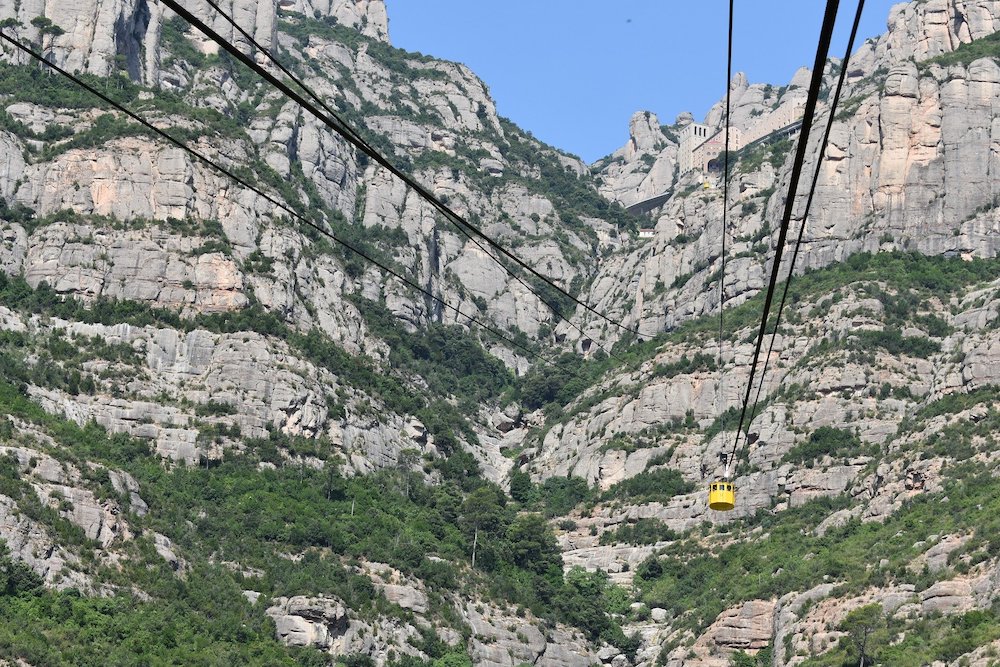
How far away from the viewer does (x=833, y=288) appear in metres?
135

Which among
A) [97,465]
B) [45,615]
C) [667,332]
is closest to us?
[45,615]

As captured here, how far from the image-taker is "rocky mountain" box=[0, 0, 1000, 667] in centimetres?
9119

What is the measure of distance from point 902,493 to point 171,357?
59.5 meters

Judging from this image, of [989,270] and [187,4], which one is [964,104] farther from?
[187,4]

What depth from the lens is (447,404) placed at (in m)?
151

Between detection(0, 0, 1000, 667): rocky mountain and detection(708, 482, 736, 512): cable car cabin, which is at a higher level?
detection(0, 0, 1000, 667): rocky mountain

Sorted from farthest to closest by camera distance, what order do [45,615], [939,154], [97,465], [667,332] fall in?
[667,332] → [939,154] → [97,465] → [45,615]

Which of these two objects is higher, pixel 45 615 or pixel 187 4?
pixel 187 4

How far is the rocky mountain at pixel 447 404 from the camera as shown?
299ft

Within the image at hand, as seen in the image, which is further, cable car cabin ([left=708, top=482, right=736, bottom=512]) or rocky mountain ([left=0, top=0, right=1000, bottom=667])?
rocky mountain ([left=0, top=0, right=1000, bottom=667])

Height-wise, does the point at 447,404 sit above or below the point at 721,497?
above

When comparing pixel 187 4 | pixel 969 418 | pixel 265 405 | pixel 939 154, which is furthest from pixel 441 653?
pixel 187 4

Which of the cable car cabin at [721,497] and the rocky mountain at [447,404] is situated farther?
the rocky mountain at [447,404]

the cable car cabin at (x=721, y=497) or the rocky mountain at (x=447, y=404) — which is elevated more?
the rocky mountain at (x=447, y=404)
